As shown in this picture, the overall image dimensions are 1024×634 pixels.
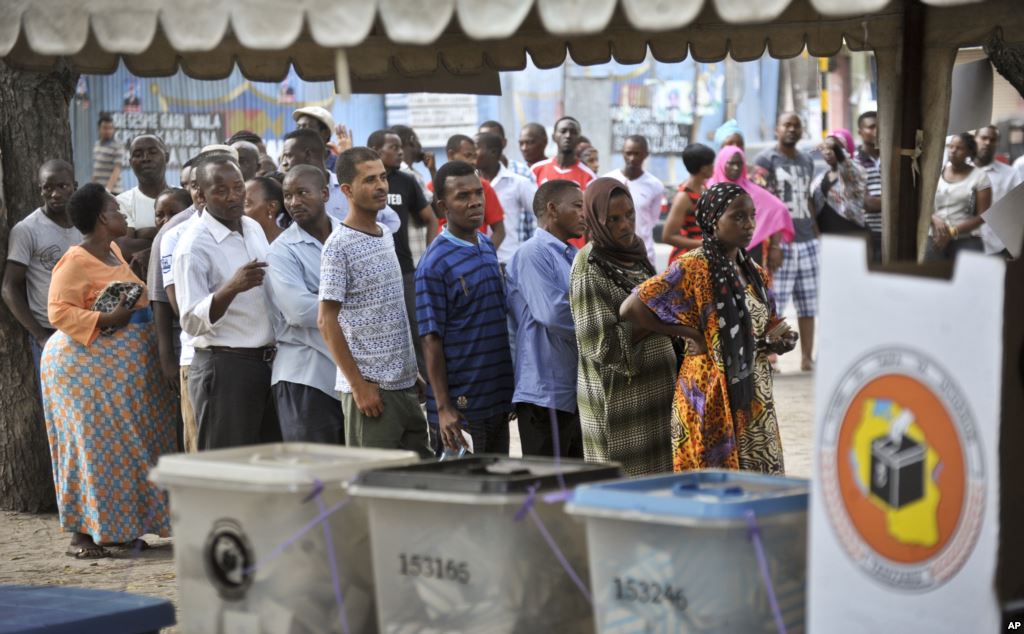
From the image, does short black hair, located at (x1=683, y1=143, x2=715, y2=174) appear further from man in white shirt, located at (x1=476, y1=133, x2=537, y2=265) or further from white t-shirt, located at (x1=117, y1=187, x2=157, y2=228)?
white t-shirt, located at (x1=117, y1=187, x2=157, y2=228)

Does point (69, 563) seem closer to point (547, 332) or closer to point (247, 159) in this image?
point (547, 332)

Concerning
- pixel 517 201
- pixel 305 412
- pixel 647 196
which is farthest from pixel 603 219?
pixel 647 196

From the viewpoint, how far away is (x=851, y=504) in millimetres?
3129

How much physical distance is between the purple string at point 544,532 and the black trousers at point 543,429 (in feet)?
7.85

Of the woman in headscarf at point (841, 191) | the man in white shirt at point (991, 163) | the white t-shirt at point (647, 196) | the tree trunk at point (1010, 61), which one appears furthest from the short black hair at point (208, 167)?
the man in white shirt at point (991, 163)

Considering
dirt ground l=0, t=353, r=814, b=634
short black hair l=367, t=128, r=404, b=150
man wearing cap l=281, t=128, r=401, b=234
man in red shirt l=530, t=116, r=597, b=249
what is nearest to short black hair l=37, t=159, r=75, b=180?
man wearing cap l=281, t=128, r=401, b=234

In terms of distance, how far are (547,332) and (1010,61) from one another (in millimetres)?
2243

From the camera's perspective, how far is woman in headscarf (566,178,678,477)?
5.89 meters

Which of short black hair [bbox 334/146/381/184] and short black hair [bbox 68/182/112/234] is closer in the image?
short black hair [bbox 334/146/381/184]

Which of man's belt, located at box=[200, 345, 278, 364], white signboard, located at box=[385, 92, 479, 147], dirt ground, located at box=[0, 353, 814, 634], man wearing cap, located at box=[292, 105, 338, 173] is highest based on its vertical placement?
white signboard, located at box=[385, 92, 479, 147]

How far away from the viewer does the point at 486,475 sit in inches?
153

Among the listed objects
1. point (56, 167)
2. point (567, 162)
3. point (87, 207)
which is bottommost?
point (87, 207)

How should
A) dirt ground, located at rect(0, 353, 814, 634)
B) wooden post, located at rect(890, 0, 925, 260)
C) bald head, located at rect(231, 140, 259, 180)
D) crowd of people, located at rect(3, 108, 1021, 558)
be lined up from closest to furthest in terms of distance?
wooden post, located at rect(890, 0, 925, 260), crowd of people, located at rect(3, 108, 1021, 558), dirt ground, located at rect(0, 353, 814, 634), bald head, located at rect(231, 140, 259, 180)

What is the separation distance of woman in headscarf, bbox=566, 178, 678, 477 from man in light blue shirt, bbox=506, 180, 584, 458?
171 mm
